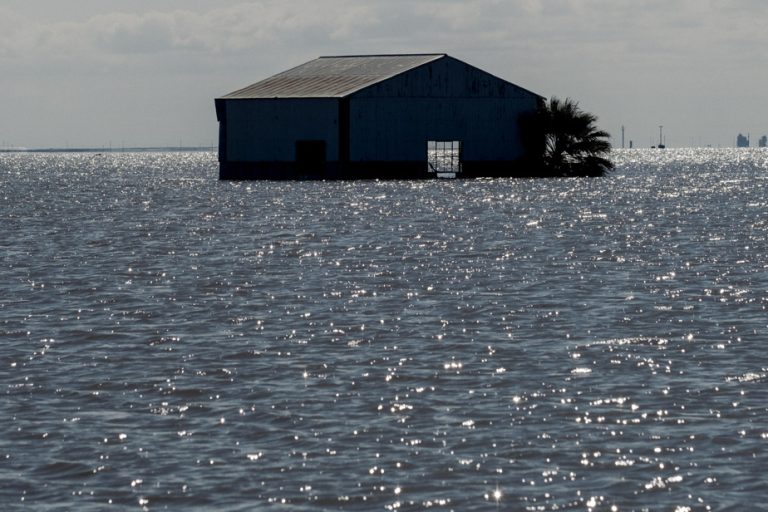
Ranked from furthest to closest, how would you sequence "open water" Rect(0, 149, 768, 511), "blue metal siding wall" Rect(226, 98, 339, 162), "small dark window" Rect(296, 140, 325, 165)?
"small dark window" Rect(296, 140, 325, 165), "blue metal siding wall" Rect(226, 98, 339, 162), "open water" Rect(0, 149, 768, 511)

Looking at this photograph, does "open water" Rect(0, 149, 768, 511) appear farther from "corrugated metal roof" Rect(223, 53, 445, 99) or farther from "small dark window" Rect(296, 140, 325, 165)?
"corrugated metal roof" Rect(223, 53, 445, 99)

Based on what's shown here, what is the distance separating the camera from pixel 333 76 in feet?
327

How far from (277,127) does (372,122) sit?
554cm

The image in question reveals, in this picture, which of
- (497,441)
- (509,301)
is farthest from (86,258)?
(497,441)

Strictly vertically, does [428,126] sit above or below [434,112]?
below

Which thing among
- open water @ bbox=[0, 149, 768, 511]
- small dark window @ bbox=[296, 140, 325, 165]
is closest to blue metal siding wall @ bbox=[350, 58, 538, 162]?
small dark window @ bbox=[296, 140, 325, 165]

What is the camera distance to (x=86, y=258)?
142 ft

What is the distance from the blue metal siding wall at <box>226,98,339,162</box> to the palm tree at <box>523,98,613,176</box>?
13419mm

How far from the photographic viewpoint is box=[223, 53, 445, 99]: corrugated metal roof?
308 ft

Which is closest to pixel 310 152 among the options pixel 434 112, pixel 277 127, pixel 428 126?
pixel 277 127

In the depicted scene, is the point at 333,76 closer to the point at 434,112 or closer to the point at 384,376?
the point at 434,112

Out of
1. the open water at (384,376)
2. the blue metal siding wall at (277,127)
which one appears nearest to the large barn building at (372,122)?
the blue metal siding wall at (277,127)

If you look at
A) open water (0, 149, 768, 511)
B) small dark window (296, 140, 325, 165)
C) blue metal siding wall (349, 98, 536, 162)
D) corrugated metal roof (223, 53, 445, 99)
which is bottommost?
open water (0, 149, 768, 511)

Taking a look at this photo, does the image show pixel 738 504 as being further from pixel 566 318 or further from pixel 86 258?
pixel 86 258
